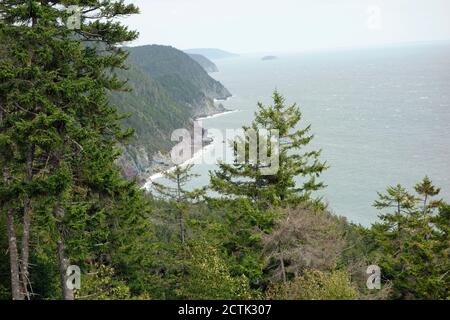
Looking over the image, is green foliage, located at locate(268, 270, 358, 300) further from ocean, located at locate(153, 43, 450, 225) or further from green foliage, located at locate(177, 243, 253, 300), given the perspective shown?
ocean, located at locate(153, 43, 450, 225)

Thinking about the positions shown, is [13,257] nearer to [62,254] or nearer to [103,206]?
[62,254]

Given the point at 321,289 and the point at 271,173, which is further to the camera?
the point at 271,173

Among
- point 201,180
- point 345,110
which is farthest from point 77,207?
point 345,110

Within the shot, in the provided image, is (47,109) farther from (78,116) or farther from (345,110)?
(345,110)

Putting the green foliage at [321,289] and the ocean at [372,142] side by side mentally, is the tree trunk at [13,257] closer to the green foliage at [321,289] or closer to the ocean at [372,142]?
the green foliage at [321,289]

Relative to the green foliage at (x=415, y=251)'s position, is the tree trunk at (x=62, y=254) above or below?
above

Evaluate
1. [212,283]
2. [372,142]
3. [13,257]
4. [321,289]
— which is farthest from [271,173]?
[372,142]

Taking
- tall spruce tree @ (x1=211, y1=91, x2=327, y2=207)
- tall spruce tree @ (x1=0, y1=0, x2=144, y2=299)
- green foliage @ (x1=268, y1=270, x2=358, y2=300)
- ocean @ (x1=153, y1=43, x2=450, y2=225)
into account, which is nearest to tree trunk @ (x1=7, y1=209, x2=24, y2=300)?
tall spruce tree @ (x1=0, y1=0, x2=144, y2=299)

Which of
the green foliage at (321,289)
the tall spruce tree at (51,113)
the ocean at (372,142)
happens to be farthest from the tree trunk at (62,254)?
the ocean at (372,142)
